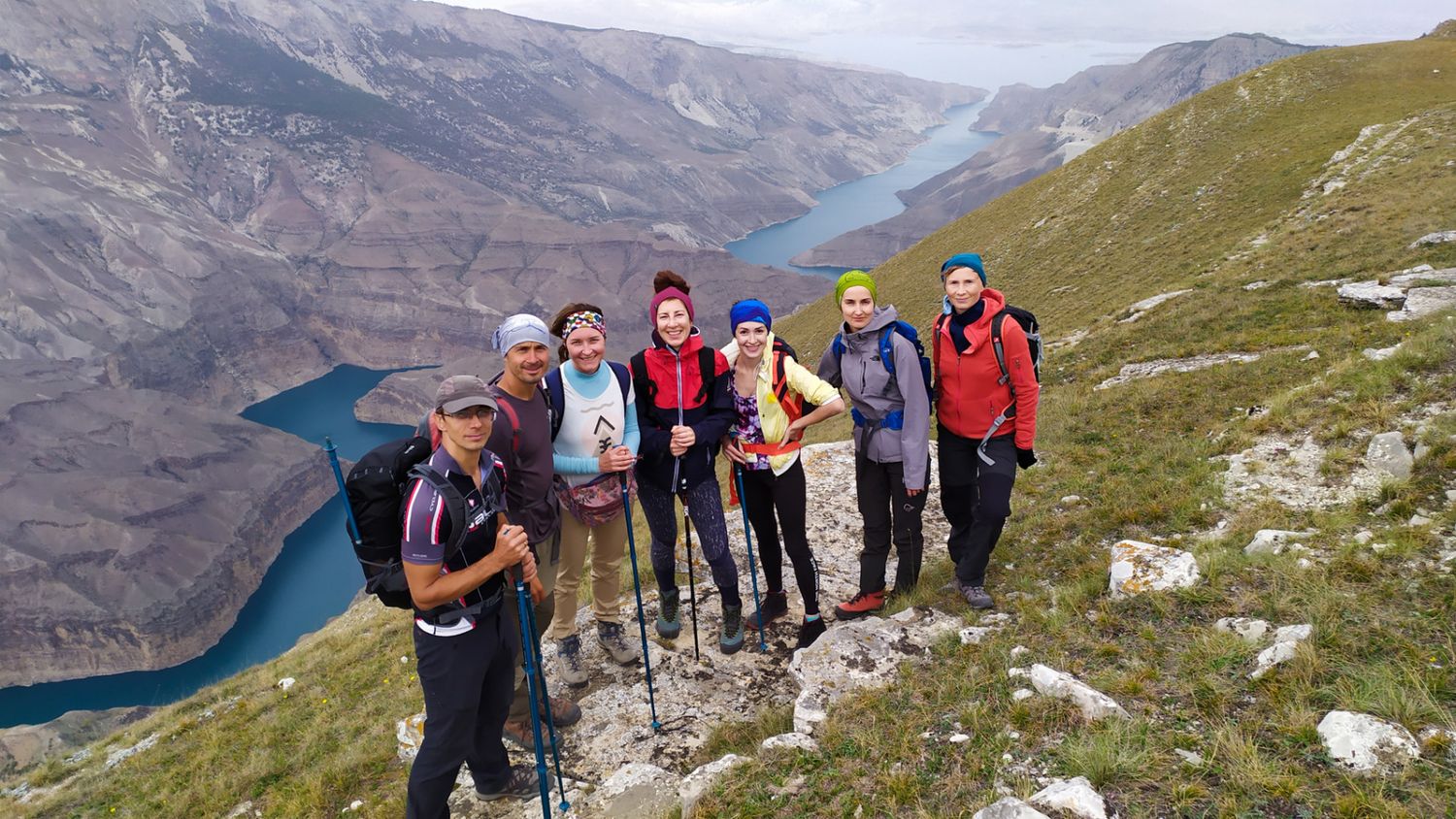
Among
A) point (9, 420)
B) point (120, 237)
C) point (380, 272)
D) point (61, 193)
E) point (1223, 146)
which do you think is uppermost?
point (61, 193)

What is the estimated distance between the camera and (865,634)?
586 cm

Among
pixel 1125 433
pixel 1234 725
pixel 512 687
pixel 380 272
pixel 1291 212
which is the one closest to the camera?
pixel 1234 725

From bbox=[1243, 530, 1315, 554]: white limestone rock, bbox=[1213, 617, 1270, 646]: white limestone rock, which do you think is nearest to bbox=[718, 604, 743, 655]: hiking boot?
bbox=[1213, 617, 1270, 646]: white limestone rock

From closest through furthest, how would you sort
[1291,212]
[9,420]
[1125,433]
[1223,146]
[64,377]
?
[1125,433] < [1291,212] < [1223,146] < [9,420] < [64,377]

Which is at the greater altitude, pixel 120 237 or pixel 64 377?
pixel 120 237

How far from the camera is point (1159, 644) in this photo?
452cm

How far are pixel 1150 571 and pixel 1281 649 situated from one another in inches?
56.1

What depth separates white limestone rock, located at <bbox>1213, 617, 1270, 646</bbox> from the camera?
4207mm

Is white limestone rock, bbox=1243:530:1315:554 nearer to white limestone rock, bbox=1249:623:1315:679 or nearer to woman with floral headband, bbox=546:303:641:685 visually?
white limestone rock, bbox=1249:623:1315:679

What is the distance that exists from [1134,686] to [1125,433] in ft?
21.9

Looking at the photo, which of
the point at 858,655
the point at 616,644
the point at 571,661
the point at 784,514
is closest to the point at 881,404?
the point at 784,514

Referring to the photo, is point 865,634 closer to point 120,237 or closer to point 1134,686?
point 1134,686

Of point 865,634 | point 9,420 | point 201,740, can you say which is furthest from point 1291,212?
point 9,420

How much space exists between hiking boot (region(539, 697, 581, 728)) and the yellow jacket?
2.87 m
